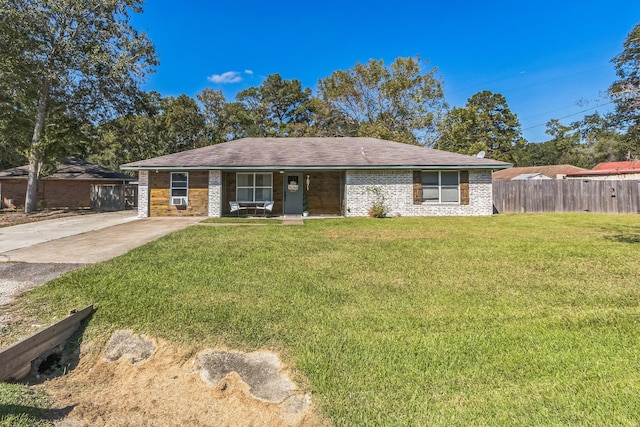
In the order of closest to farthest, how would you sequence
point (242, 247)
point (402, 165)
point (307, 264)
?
point (307, 264) → point (242, 247) → point (402, 165)

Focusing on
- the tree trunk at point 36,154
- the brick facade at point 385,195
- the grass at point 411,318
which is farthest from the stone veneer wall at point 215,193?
the tree trunk at point 36,154

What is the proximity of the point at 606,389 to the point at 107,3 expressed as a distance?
22423 millimetres

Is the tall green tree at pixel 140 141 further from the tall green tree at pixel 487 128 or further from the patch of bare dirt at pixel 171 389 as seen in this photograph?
the patch of bare dirt at pixel 171 389

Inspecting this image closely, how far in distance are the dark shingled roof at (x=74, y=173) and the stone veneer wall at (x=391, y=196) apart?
1749 centimetres

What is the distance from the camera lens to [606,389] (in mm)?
2525

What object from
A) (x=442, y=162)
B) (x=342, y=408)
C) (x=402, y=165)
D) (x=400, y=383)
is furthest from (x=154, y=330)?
(x=442, y=162)

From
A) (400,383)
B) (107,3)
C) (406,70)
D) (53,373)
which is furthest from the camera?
(406,70)

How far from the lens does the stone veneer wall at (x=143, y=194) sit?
1519cm

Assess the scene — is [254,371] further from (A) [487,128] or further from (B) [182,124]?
(A) [487,128]

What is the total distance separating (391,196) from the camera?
15.5 m

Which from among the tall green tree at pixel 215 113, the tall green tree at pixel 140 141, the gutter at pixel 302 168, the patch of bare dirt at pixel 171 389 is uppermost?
the tall green tree at pixel 215 113

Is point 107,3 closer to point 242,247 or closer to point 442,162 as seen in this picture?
point 242,247

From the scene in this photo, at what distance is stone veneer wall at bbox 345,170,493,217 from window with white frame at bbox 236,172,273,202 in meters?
3.86

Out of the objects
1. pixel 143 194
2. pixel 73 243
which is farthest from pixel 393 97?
pixel 73 243
